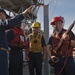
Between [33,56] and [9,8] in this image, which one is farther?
[9,8]

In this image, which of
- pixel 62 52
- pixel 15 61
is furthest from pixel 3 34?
pixel 15 61

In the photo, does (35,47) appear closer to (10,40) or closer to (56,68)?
(10,40)

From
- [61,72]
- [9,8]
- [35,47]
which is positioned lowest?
[61,72]

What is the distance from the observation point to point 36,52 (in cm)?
772

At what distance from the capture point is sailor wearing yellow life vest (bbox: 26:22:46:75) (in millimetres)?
7680

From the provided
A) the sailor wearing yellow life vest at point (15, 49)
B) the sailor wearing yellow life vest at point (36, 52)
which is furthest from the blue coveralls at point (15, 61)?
the sailor wearing yellow life vest at point (36, 52)

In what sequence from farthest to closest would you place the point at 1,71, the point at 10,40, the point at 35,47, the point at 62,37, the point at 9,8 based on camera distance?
the point at 9,8 → the point at 35,47 → the point at 10,40 → the point at 62,37 → the point at 1,71

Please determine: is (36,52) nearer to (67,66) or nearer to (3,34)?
(67,66)

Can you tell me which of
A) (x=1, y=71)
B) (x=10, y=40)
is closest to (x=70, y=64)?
(x=1, y=71)

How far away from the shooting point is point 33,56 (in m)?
7.69

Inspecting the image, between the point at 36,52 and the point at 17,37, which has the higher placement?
the point at 17,37

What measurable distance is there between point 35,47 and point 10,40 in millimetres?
846

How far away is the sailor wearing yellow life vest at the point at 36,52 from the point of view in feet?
25.2

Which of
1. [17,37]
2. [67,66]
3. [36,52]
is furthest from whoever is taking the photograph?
[36,52]
